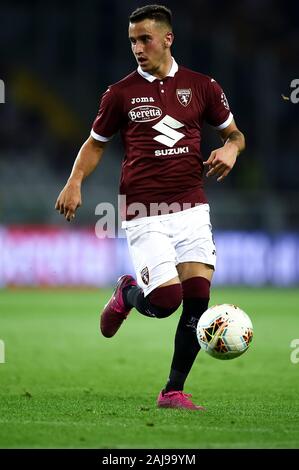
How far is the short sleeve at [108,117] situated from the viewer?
6.87 m

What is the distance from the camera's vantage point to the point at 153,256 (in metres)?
6.75

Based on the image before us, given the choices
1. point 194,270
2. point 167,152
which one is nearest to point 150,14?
point 167,152

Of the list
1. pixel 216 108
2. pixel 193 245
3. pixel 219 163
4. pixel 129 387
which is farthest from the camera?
pixel 129 387

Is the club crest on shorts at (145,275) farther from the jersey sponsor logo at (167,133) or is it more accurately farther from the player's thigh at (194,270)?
the jersey sponsor logo at (167,133)

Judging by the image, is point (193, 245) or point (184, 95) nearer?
point (193, 245)

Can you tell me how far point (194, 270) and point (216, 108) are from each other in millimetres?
1169

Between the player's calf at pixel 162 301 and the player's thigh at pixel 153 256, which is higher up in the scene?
the player's thigh at pixel 153 256

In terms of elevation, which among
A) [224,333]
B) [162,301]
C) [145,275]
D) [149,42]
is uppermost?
[149,42]

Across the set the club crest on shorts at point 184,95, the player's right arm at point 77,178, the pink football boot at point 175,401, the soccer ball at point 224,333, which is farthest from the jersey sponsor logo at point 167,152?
the pink football boot at point 175,401

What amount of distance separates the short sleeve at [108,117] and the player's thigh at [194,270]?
1.06 metres

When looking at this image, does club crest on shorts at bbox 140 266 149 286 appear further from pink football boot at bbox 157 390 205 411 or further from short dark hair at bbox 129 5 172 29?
short dark hair at bbox 129 5 172 29

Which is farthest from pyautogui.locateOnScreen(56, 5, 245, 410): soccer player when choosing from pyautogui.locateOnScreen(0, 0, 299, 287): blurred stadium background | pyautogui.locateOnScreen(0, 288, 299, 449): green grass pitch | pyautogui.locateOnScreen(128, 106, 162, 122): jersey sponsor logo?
pyautogui.locateOnScreen(0, 0, 299, 287): blurred stadium background

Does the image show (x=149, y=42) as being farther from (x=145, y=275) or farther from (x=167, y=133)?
(x=145, y=275)
